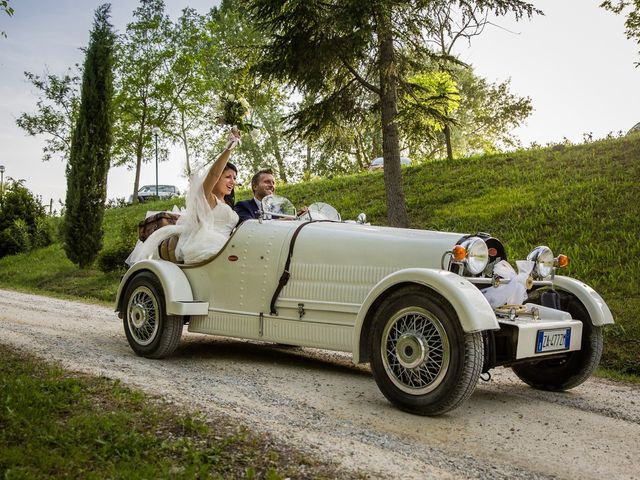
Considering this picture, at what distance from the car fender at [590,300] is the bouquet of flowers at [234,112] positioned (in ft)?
10.9

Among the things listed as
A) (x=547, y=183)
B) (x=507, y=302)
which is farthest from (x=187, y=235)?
(x=547, y=183)

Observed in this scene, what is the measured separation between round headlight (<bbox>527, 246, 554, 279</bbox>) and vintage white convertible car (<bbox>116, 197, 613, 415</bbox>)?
1 cm

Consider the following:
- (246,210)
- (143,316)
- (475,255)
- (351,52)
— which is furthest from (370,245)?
(351,52)

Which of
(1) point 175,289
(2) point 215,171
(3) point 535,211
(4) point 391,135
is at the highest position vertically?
(4) point 391,135

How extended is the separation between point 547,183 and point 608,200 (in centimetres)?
210

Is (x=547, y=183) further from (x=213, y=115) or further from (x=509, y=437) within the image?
(x=509, y=437)

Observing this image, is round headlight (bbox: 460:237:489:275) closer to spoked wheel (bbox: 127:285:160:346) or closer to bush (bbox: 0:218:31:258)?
spoked wheel (bbox: 127:285:160:346)

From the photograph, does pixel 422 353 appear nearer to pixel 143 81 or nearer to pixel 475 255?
pixel 475 255

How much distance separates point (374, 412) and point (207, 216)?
8.61 feet

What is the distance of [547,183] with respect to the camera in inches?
562

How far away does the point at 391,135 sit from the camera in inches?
473

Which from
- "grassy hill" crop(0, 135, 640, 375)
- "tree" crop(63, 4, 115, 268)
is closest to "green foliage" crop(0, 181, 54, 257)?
"grassy hill" crop(0, 135, 640, 375)

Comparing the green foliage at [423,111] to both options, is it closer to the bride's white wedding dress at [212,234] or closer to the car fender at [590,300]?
the bride's white wedding dress at [212,234]

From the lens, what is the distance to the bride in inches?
233
